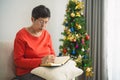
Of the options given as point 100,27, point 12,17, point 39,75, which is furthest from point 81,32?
point 39,75

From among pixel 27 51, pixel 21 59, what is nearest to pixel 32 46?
pixel 27 51

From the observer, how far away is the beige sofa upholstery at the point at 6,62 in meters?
2.22

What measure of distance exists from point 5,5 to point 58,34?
1.04 m

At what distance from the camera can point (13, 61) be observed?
7.55 ft

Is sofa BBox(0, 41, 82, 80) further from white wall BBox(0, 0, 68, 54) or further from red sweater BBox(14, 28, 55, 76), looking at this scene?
white wall BBox(0, 0, 68, 54)

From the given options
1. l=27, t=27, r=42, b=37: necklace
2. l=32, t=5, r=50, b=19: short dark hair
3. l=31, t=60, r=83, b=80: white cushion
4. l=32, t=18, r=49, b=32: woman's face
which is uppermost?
l=32, t=5, r=50, b=19: short dark hair

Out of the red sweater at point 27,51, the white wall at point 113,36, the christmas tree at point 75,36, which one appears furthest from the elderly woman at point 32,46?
the white wall at point 113,36

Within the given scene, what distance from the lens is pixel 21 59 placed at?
2.13 meters

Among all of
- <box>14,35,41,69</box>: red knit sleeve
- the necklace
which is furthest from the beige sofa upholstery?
the necklace

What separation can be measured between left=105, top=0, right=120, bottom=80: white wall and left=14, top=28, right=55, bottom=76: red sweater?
128cm

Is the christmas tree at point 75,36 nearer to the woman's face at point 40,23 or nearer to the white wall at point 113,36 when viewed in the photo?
the white wall at point 113,36

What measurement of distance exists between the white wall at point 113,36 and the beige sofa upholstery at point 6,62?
62.8 inches

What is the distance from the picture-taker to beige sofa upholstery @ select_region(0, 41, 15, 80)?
2.22 meters

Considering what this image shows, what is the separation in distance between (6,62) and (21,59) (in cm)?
21
